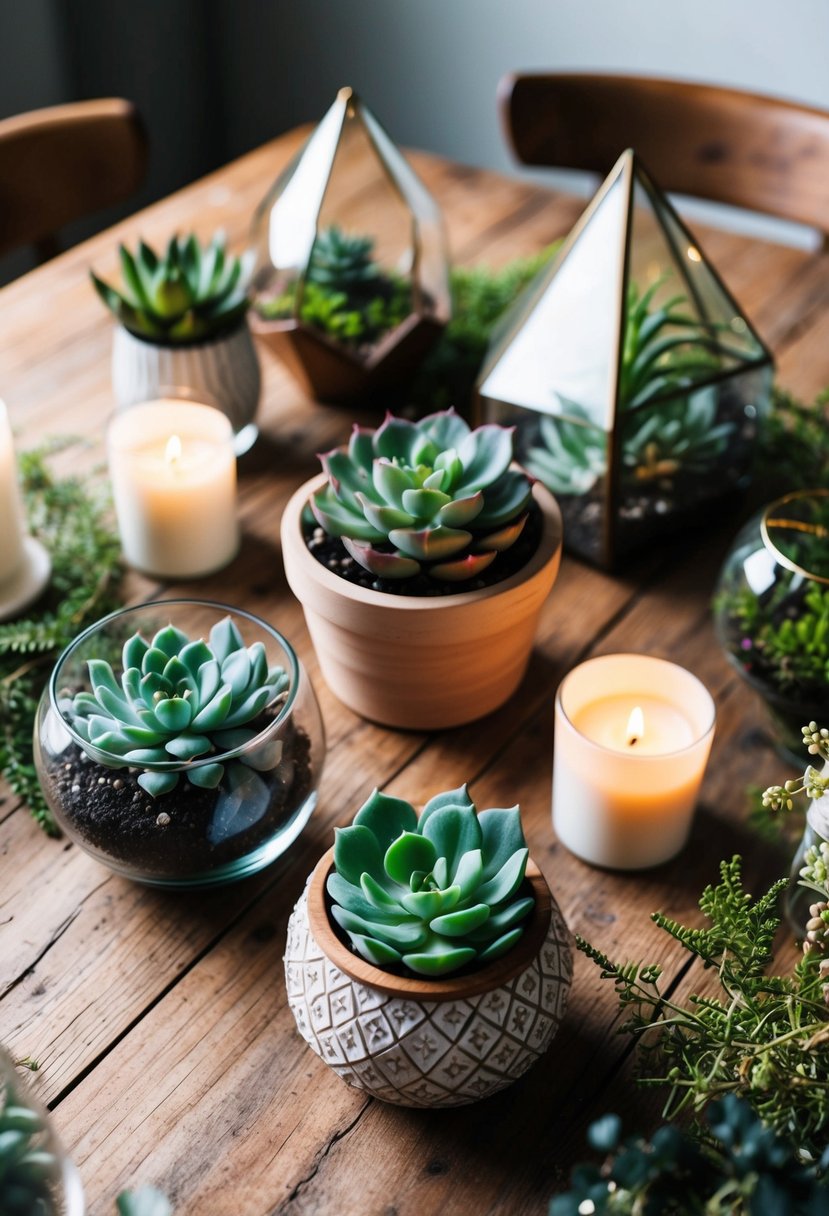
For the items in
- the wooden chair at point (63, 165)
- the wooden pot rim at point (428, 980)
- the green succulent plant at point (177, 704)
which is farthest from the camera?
the wooden chair at point (63, 165)

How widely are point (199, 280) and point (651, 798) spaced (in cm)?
65

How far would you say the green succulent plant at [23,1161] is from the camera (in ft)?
1.84

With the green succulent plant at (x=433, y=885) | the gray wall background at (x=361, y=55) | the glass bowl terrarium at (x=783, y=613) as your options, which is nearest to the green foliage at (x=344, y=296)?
the glass bowl terrarium at (x=783, y=613)

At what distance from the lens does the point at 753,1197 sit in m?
0.57

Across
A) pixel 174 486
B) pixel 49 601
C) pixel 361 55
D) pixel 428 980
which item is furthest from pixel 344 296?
pixel 361 55

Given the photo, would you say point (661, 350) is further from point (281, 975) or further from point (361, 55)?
point (361, 55)

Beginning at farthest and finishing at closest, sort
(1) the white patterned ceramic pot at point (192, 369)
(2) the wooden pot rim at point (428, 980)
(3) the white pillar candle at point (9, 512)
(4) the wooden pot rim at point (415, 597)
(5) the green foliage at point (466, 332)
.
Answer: (5) the green foliage at point (466, 332), (1) the white patterned ceramic pot at point (192, 369), (3) the white pillar candle at point (9, 512), (4) the wooden pot rim at point (415, 597), (2) the wooden pot rim at point (428, 980)

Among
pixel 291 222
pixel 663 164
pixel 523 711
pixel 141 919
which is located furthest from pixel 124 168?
pixel 141 919

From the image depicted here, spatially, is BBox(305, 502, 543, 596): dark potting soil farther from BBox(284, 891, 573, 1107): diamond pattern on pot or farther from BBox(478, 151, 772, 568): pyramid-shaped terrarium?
BBox(284, 891, 573, 1107): diamond pattern on pot

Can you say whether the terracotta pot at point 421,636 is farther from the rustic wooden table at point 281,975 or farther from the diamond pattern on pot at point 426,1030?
the diamond pattern on pot at point 426,1030

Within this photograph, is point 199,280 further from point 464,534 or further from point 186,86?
point 186,86

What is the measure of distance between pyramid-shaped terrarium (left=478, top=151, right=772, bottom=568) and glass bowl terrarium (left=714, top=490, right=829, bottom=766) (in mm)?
139

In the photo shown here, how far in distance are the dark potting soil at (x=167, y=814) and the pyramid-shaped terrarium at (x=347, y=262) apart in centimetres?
53

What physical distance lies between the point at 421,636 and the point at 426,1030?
0.99 feet
